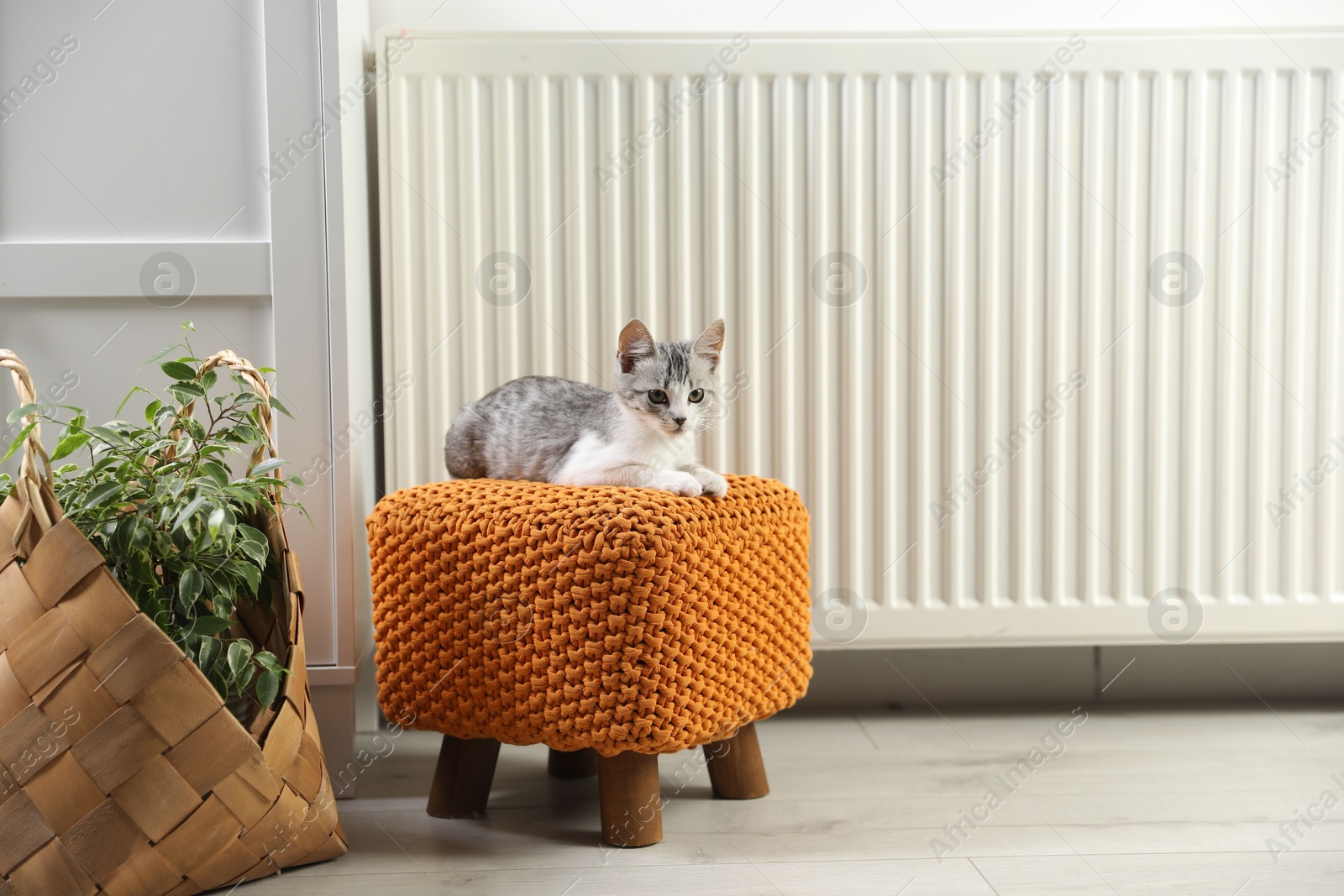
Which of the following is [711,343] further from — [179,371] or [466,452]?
[179,371]

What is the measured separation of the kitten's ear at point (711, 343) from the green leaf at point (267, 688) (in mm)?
576

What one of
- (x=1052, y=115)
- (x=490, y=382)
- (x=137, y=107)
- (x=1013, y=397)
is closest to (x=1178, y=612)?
(x=1013, y=397)

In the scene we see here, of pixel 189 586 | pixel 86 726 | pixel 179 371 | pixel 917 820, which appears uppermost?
pixel 179 371

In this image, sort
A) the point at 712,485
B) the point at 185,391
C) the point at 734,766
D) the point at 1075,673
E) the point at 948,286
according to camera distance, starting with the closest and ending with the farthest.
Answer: the point at 185,391
the point at 712,485
the point at 734,766
the point at 948,286
the point at 1075,673

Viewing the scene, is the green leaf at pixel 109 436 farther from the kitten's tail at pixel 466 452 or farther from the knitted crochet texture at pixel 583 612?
the kitten's tail at pixel 466 452

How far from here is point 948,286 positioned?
4.42 ft

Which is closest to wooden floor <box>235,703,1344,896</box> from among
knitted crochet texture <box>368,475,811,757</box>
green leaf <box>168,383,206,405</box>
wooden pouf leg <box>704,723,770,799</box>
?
wooden pouf leg <box>704,723,770,799</box>

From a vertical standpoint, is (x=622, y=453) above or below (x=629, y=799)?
above

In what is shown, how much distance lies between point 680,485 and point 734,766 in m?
0.39

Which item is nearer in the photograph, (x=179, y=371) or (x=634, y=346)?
(x=179, y=371)

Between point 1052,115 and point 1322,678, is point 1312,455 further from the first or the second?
point 1052,115

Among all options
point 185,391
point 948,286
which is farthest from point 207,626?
point 948,286

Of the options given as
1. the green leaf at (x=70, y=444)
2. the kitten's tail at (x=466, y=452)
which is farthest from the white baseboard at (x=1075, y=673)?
the green leaf at (x=70, y=444)

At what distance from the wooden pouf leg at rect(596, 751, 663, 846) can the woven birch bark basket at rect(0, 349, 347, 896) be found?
386 mm
